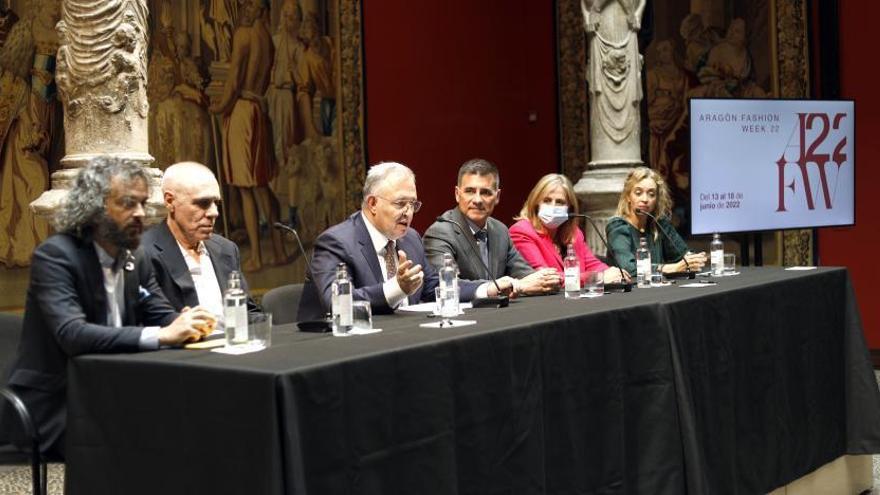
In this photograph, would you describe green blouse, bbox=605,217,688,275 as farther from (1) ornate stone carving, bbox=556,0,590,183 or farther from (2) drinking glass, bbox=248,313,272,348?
(1) ornate stone carving, bbox=556,0,590,183

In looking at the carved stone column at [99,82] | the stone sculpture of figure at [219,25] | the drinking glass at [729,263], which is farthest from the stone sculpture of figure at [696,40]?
the carved stone column at [99,82]

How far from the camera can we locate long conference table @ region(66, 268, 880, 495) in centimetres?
295

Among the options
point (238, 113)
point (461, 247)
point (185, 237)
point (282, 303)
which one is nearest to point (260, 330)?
point (185, 237)

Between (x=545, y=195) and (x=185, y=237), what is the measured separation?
1.95 meters

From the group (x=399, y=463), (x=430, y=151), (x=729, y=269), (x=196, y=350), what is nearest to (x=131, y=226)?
(x=196, y=350)

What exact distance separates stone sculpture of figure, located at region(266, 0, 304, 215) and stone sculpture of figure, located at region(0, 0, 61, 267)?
1919mm

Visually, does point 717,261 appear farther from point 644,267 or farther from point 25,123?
point 25,123

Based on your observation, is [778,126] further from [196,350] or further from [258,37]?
[196,350]

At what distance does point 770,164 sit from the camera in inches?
270

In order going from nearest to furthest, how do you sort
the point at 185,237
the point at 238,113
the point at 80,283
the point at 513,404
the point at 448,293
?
the point at 80,283 < the point at 513,404 < the point at 448,293 < the point at 185,237 < the point at 238,113

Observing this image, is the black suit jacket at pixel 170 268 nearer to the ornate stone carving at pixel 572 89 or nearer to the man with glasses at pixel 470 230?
the man with glasses at pixel 470 230

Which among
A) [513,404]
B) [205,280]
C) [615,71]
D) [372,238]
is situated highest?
[615,71]

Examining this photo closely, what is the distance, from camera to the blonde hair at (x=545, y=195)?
226 inches

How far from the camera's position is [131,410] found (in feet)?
10.2
